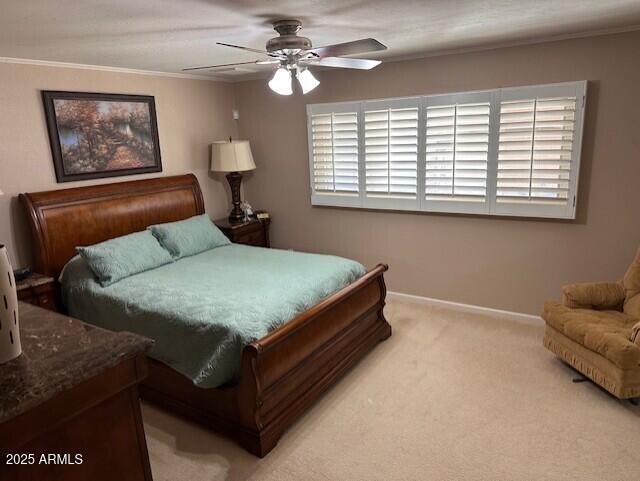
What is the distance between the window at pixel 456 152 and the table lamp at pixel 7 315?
11.3 ft

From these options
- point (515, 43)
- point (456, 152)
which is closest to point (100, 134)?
point (456, 152)

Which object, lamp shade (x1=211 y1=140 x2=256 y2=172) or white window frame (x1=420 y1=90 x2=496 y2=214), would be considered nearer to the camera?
white window frame (x1=420 y1=90 x2=496 y2=214)

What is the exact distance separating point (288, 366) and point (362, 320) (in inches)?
37.3

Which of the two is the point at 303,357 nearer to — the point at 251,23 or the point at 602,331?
the point at 602,331

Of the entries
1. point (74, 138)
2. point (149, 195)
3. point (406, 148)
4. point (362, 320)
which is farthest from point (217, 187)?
point (362, 320)

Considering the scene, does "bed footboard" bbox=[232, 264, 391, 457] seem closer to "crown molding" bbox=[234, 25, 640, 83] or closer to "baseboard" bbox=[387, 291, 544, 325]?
"baseboard" bbox=[387, 291, 544, 325]

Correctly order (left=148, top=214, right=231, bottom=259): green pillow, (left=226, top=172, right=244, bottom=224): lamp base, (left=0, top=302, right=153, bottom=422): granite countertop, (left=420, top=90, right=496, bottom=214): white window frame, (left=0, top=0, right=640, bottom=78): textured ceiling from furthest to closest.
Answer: (left=226, top=172, right=244, bottom=224): lamp base
(left=148, top=214, right=231, bottom=259): green pillow
(left=420, top=90, right=496, bottom=214): white window frame
(left=0, top=0, right=640, bottom=78): textured ceiling
(left=0, top=302, right=153, bottom=422): granite countertop

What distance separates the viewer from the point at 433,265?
4289 millimetres

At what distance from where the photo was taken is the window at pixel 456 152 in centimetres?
346

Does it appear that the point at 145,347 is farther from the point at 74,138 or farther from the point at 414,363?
the point at 74,138

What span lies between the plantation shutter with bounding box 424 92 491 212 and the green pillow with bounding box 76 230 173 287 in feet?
8.15

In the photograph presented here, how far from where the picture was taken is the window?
346 centimetres

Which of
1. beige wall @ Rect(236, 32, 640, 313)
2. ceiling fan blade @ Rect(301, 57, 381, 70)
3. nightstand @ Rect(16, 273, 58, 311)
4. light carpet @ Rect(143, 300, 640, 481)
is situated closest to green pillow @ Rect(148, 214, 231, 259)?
nightstand @ Rect(16, 273, 58, 311)

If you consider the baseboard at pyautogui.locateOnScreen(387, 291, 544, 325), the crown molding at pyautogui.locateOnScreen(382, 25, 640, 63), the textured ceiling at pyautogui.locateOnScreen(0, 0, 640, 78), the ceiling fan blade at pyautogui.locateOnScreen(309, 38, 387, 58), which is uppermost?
the crown molding at pyautogui.locateOnScreen(382, 25, 640, 63)
